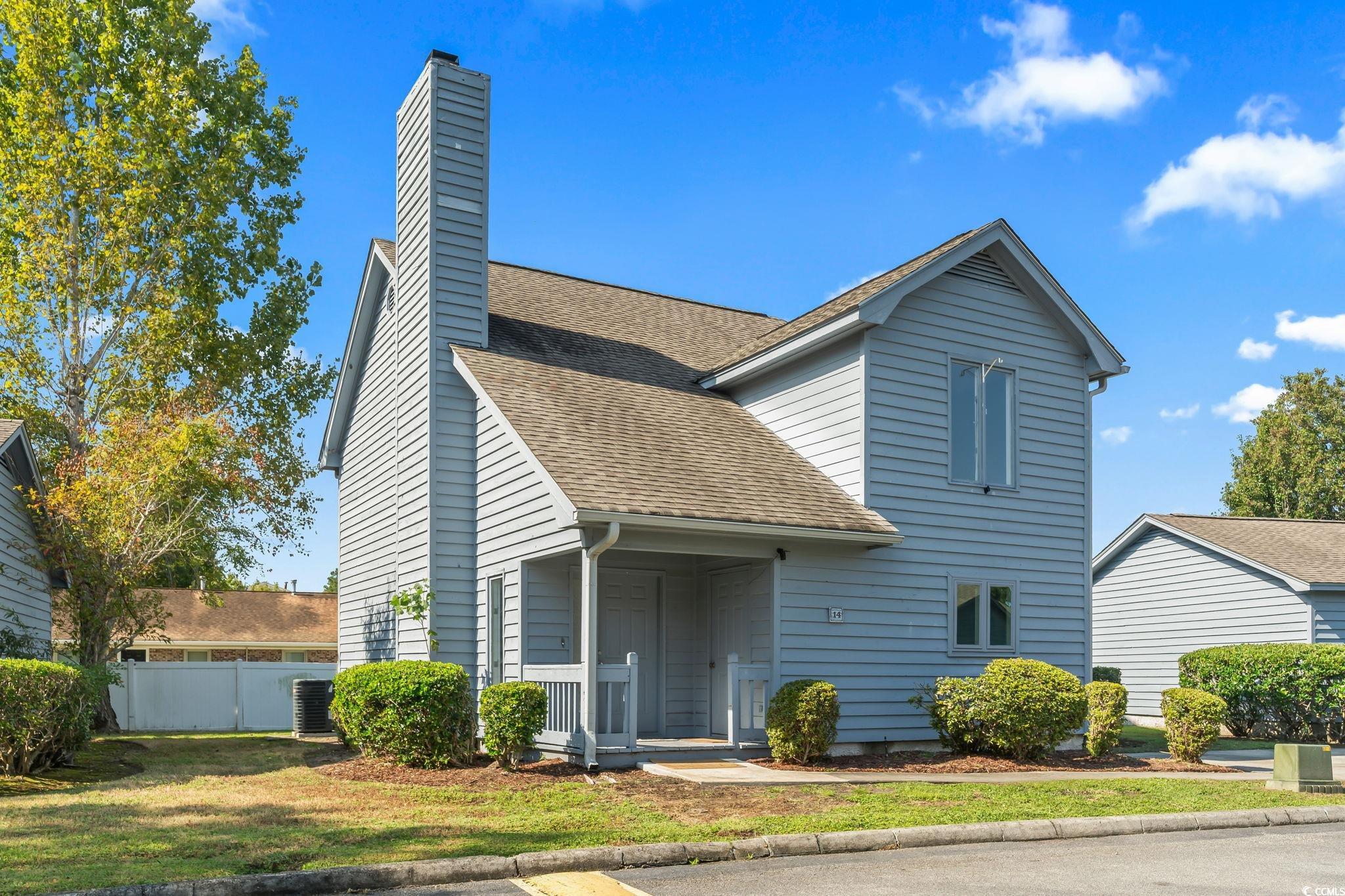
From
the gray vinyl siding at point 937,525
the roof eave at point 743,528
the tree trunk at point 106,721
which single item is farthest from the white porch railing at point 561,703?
the tree trunk at point 106,721

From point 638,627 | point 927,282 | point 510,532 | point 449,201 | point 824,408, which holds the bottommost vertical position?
point 638,627

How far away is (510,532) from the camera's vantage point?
51.9 feet

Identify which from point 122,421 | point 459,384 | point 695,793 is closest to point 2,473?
point 122,421

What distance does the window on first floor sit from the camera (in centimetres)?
1686

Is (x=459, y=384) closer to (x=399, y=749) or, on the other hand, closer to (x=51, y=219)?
(x=399, y=749)

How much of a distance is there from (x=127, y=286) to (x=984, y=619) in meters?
19.8

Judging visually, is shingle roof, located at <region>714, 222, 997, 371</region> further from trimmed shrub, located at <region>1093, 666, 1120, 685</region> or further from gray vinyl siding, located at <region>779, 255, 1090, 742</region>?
trimmed shrub, located at <region>1093, 666, 1120, 685</region>

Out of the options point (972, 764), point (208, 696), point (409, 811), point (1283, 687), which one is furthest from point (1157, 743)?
point (208, 696)

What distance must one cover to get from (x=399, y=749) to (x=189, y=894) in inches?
254

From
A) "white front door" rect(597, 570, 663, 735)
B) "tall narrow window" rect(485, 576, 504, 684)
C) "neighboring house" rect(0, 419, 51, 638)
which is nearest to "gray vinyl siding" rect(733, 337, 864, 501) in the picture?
"white front door" rect(597, 570, 663, 735)

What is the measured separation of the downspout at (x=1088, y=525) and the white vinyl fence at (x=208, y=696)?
19540mm

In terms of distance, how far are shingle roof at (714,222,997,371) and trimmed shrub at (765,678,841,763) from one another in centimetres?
526

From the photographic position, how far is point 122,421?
20.6 m

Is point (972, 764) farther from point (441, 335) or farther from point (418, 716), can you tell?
point (441, 335)
